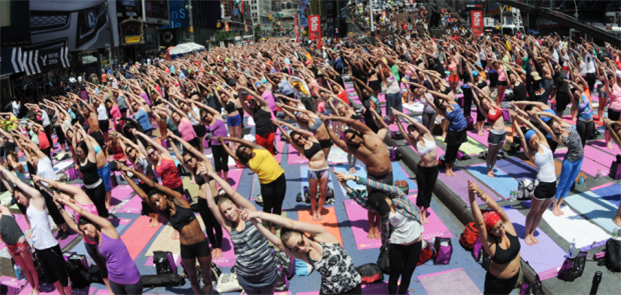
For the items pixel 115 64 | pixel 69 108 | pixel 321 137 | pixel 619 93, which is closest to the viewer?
pixel 321 137

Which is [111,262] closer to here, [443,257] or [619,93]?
[443,257]

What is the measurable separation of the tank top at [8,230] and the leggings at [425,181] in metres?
5.51

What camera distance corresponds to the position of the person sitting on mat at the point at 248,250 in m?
4.23

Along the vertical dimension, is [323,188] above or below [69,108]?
below

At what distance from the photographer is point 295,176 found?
980 centimetres

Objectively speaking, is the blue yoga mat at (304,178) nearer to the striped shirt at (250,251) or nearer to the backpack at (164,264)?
the backpack at (164,264)

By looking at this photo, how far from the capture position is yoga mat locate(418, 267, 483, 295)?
5336 mm

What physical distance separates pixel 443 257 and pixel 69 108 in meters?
11.5

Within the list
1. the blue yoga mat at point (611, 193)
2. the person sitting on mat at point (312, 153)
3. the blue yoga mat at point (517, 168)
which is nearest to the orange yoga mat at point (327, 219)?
the person sitting on mat at point (312, 153)

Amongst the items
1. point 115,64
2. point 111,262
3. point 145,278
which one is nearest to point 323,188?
point 145,278

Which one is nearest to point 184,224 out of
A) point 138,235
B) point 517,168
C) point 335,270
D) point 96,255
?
point 96,255

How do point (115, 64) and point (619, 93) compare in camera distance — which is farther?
point (115, 64)

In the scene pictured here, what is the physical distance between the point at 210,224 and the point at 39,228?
210 centimetres

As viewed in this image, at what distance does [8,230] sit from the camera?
17.1 feet
